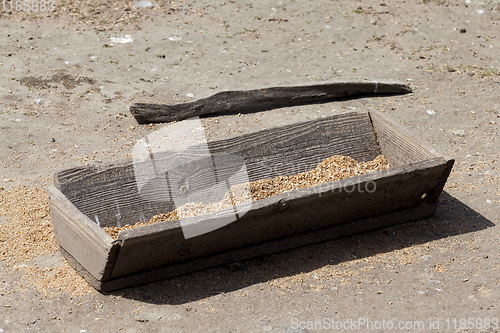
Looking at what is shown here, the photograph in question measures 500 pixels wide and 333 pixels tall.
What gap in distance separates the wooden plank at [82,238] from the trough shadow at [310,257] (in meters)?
0.31

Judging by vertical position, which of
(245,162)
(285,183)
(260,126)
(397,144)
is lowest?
(260,126)

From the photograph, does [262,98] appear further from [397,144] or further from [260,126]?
[397,144]

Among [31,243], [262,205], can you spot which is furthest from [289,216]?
[31,243]

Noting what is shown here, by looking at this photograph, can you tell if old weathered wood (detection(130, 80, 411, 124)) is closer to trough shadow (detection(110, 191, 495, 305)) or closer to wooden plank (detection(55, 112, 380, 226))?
wooden plank (detection(55, 112, 380, 226))

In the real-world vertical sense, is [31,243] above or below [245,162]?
below

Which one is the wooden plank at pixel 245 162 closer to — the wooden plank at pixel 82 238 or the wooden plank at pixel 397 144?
the wooden plank at pixel 397 144

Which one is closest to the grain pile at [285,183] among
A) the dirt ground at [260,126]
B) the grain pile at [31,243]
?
the dirt ground at [260,126]

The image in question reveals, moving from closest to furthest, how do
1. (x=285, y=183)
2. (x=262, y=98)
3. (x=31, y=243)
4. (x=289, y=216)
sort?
1. (x=289, y=216)
2. (x=31, y=243)
3. (x=285, y=183)
4. (x=262, y=98)

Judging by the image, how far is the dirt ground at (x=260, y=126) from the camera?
3.70 m

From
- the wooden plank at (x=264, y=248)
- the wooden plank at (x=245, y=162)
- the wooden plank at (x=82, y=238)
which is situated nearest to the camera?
the wooden plank at (x=82, y=238)

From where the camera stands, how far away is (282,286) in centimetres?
393

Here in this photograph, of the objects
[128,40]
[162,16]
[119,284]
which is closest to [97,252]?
[119,284]

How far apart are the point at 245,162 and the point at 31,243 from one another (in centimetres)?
194

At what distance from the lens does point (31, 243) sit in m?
4.27
